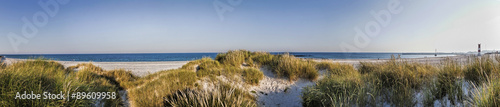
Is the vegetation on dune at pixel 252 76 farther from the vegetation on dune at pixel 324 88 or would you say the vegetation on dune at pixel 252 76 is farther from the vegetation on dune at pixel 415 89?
the vegetation on dune at pixel 415 89

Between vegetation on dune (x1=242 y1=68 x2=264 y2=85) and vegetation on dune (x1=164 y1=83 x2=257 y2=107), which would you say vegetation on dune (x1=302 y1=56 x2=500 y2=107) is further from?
vegetation on dune (x1=242 y1=68 x2=264 y2=85)

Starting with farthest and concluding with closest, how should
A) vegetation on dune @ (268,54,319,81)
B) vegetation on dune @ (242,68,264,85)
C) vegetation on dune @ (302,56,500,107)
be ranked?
1. vegetation on dune @ (268,54,319,81)
2. vegetation on dune @ (242,68,264,85)
3. vegetation on dune @ (302,56,500,107)

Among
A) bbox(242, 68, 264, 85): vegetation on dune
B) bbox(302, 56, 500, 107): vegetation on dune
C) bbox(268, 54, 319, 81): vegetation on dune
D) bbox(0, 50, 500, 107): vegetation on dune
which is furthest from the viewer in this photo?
bbox(268, 54, 319, 81): vegetation on dune

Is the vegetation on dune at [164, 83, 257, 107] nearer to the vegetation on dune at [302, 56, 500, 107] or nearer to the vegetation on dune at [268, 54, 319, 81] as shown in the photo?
the vegetation on dune at [302, 56, 500, 107]

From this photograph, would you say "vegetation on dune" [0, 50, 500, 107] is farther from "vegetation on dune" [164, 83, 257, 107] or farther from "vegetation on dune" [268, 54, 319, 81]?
"vegetation on dune" [268, 54, 319, 81]

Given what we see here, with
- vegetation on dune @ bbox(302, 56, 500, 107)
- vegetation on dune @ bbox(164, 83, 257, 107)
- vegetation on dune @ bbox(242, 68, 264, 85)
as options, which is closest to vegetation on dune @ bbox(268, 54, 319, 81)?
vegetation on dune @ bbox(242, 68, 264, 85)

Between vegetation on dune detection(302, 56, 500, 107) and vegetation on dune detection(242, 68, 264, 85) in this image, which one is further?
vegetation on dune detection(242, 68, 264, 85)

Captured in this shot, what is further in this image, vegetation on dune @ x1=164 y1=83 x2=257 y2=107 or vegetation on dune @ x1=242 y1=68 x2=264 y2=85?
vegetation on dune @ x1=242 y1=68 x2=264 y2=85

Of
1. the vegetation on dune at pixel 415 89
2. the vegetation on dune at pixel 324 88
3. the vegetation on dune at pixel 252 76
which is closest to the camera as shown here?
the vegetation on dune at pixel 324 88

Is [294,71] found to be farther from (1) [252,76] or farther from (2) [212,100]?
(2) [212,100]

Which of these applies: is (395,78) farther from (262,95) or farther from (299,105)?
(262,95)

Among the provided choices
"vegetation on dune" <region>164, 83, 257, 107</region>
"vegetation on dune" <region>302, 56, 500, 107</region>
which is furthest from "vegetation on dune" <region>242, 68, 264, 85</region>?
"vegetation on dune" <region>164, 83, 257, 107</region>

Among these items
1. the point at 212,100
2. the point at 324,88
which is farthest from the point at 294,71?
the point at 212,100

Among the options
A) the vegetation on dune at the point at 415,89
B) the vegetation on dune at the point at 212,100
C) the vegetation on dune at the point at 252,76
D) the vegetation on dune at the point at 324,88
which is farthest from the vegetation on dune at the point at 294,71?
the vegetation on dune at the point at 212,100
